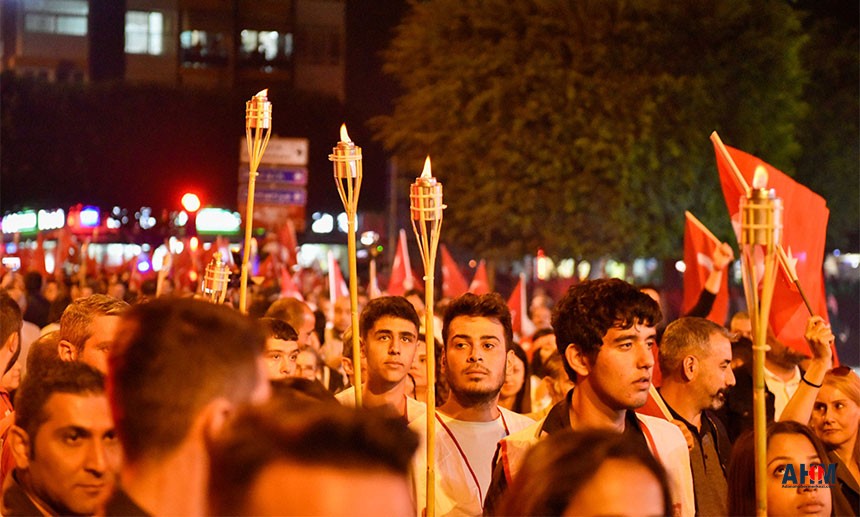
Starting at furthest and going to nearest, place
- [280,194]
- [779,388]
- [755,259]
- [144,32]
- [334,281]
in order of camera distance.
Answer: [144,32] < [280,194] < [334,281] < [779,388] < [755,259]

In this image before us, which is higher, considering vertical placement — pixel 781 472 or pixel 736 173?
pixel 736 173

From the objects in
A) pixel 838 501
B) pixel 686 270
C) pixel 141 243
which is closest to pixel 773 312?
pixel 686 270

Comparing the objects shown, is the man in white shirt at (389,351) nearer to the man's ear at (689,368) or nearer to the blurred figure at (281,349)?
the blurred figure at (281,349)

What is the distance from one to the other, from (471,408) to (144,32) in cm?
4777

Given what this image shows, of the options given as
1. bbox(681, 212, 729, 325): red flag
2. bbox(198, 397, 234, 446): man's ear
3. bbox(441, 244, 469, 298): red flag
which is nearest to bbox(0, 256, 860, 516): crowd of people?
bbox(198, 397, 234, 446): man's ear

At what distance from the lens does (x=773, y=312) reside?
7652 mm

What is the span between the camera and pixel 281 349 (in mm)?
5891

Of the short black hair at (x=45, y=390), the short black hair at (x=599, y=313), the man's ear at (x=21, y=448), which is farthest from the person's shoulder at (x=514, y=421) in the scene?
the man's ear at (x=21, y=448)

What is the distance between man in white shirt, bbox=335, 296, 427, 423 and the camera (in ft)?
19.6

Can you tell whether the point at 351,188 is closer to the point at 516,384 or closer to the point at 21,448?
the point at 21,448

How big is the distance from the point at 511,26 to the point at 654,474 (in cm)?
2520

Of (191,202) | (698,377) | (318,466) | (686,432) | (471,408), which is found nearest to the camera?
(318,466)

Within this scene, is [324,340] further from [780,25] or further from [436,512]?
[780,25]

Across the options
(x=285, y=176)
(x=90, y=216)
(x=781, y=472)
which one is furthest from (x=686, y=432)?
(x=90, y=216)
